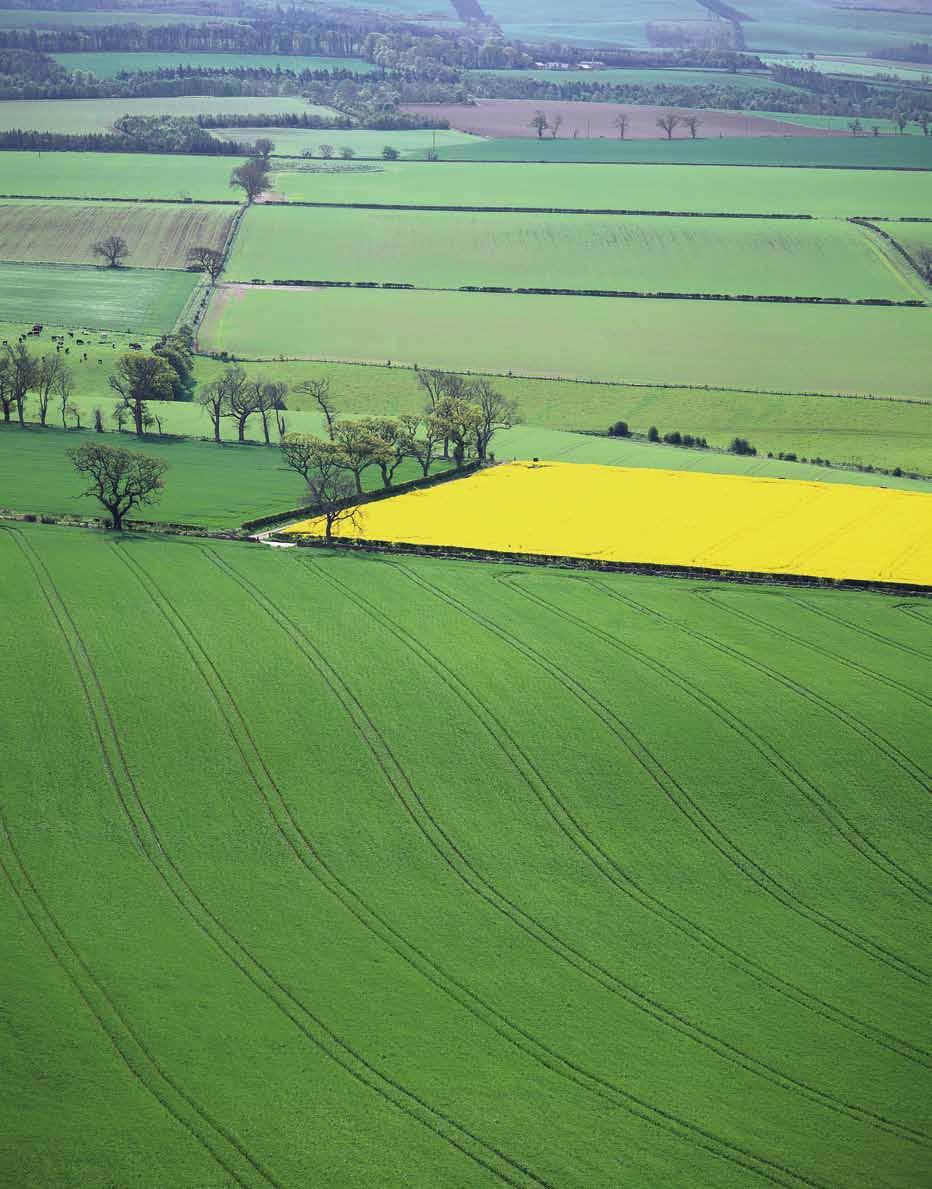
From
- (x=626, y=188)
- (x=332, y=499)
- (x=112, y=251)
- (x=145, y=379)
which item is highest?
(x=626, y=188)

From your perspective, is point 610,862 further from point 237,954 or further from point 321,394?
point 321,394

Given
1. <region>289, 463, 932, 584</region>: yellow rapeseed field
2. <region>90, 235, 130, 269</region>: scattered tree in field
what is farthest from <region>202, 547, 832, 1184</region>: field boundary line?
<region>90, 235, 130, 269</region>: scattered tree in field

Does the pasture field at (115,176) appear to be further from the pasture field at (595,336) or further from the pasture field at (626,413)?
the pasture field at (626,413)

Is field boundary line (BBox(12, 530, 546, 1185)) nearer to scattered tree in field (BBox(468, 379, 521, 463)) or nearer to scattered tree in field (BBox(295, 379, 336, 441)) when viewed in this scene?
scattered tree in field (BBox(468, 379, 521, 463))

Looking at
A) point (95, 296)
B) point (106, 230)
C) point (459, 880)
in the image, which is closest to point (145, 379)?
point (95, 296)

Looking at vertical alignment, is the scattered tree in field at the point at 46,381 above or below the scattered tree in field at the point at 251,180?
below

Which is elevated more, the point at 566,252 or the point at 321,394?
the point at 566,252

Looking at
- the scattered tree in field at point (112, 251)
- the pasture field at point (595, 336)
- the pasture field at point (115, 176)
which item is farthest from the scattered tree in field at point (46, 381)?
the pasture field at point (115, 176)

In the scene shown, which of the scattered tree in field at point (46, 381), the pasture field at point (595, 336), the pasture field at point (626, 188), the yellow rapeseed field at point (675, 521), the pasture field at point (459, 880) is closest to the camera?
the pasture field at point (459, 880)
